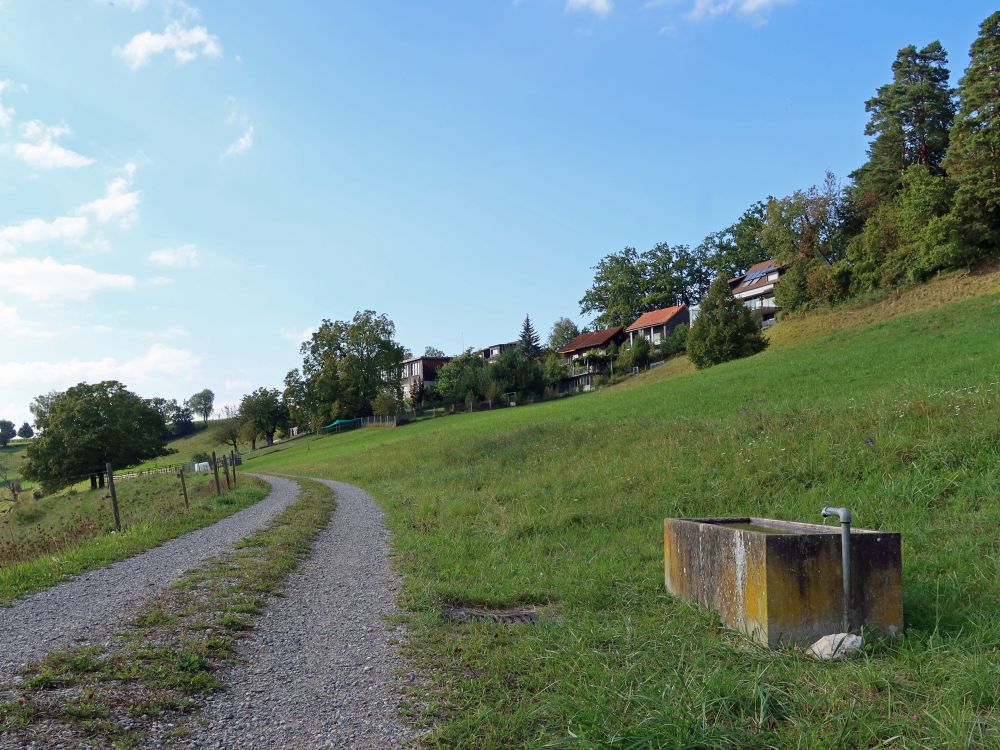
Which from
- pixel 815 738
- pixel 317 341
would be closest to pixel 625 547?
pixel 815 738

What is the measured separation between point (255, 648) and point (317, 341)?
88.7m

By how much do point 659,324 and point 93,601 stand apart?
8635 cm

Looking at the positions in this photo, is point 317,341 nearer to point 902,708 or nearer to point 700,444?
point 700,444

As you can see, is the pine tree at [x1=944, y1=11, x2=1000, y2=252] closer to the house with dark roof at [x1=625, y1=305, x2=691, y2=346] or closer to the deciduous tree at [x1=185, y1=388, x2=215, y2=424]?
the house with dark roof at [x1=625, y1=305, x2=691, y2=346]

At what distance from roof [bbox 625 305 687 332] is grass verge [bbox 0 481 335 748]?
85037 millimetres

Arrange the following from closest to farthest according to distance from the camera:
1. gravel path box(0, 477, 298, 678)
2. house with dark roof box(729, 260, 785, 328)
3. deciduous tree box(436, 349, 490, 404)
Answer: gravel path box(0, 477, 298, 678)
deciduous tree box(436, 349, 490, 404)
house with dark roof box(729, 260, 785, 328)

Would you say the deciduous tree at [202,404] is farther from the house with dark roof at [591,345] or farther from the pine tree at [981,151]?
the pine tree at [981,151]

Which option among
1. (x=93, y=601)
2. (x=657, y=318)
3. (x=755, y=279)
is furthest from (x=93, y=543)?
(x=755, y=279)

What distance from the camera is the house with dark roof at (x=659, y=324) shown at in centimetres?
8856

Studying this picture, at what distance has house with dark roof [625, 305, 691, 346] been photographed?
291ft

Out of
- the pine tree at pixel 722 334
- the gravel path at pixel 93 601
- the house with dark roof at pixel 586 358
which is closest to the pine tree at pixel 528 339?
the house with dark roof at pixel 586 358

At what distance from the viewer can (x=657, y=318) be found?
90750mm

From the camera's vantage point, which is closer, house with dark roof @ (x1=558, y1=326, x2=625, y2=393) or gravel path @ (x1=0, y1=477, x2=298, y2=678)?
gravel path @ (x1=0, y1=477, x2=298, y2=678)

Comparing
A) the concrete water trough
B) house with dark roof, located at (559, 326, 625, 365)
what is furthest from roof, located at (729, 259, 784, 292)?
the concrete water trough
